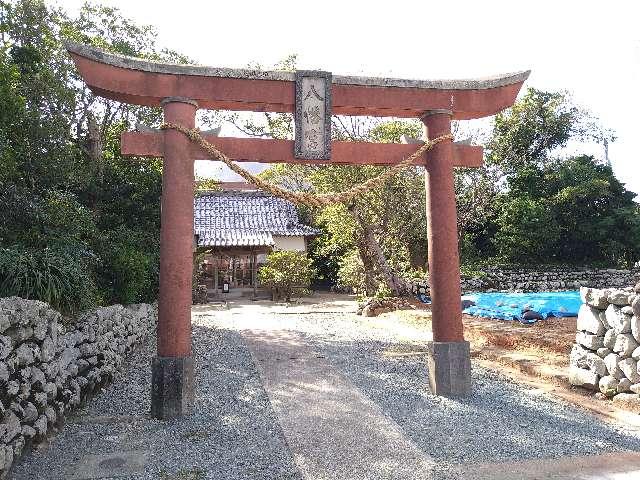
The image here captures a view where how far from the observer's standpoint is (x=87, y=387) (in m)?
5.57

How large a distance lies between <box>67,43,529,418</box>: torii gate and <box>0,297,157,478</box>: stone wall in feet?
3.24

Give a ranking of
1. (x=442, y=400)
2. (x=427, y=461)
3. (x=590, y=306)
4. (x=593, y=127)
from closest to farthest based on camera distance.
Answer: (x=427, y=461) < (x=442, y=400) < (x=590, y=306) < (x=593, y=127)

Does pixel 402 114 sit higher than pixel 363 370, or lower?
higher

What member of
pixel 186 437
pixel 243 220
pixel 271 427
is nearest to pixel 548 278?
pixel 243 220

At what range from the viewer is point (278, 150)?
5.46 m

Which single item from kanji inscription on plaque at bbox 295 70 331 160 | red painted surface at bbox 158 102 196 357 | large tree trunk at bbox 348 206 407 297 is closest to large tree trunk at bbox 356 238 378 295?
large tree trunk at bbox 348 206 407 297

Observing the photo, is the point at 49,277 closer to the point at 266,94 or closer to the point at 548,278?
the point at 266,94

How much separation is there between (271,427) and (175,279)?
190cm

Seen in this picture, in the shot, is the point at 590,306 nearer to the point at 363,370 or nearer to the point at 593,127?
the point at 363,370

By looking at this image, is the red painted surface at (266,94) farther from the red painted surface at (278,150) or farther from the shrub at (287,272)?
the shrub at (287,272)

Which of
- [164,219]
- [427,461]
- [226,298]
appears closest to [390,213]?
[226,298]

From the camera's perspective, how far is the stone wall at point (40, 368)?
356 centimetres

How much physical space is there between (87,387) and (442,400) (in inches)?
172

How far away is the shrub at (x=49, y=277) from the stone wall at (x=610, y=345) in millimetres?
6520
